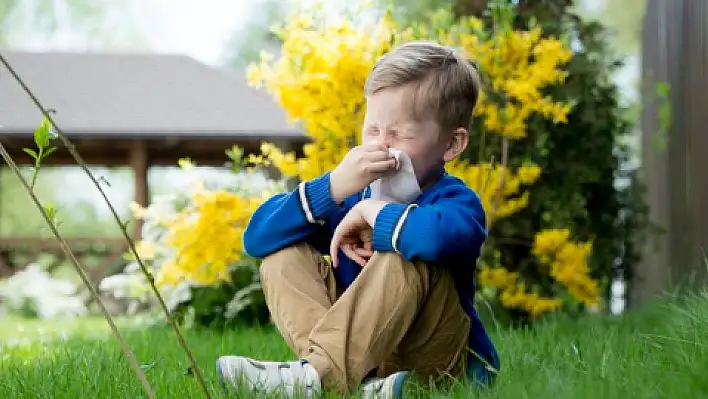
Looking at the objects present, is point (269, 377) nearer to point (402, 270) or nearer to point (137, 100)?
point (402, 270)

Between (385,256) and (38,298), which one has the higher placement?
(385,256)

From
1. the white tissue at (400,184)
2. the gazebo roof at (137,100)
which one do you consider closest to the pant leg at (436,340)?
the white tissue at (400,184)

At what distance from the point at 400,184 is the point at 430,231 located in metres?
0.25

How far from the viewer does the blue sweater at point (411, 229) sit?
6.07 ft

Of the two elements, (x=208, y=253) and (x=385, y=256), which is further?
(x=208, y=253)

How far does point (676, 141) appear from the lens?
5027 millimetres

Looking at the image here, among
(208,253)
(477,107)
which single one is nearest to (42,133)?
(208,253)

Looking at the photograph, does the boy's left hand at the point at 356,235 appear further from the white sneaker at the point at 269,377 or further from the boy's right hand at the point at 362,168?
the white sneaker at the point at 269,377

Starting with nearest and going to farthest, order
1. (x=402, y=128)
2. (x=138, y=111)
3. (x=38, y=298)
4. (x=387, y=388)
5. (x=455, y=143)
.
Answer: (x=387, y=388), (x=402, y=128), (x=455, y=143), (x=38, y=298), (x=138, y=111)

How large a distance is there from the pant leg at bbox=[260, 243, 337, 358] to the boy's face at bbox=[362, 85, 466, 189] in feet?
0.99

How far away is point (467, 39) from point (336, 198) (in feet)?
7.40

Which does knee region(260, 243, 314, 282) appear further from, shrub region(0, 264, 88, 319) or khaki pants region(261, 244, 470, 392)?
shrub region(0, 264, 88, 319)

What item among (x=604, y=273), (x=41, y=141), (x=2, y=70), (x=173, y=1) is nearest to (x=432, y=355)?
(x=41, y=141)

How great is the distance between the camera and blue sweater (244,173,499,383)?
6.07 ft
